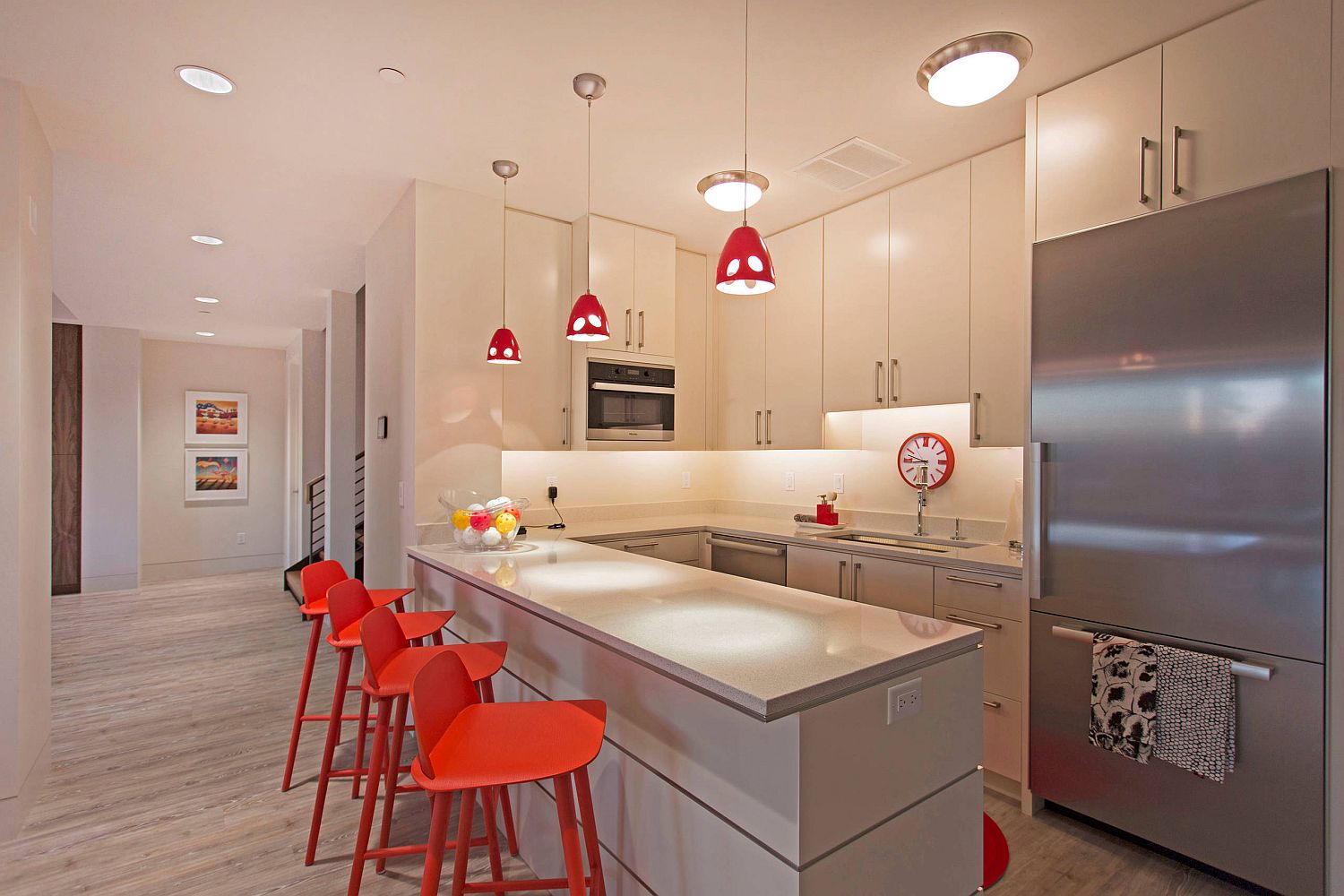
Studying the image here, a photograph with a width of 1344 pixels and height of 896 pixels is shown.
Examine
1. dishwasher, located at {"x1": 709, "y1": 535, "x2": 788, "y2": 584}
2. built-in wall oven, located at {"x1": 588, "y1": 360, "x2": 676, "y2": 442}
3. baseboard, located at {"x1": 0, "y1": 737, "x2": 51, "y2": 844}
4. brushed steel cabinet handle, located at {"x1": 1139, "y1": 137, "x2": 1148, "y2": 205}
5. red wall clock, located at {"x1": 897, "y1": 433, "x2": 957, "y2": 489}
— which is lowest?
baseboard, located at {"x1": 0, "y1": 737, "x2": 51, "y2": 844}

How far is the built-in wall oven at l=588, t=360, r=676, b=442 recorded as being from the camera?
3.87 meters

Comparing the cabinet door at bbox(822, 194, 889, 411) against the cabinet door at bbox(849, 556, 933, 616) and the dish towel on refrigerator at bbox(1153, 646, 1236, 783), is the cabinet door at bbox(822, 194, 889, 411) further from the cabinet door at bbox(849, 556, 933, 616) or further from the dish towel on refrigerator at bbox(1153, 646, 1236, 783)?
the dish towel on refrigerator at bbox(1153, 646, 1236, 783)

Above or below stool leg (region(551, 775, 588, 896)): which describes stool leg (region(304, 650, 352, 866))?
below

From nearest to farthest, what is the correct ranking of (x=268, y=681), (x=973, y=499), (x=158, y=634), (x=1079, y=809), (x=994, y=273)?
(x=1079, y=809) → (x=994, y=273) → (x=973, y=499) → (x=268, y=681) → (x=158, y=634)

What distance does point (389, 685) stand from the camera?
1.92 metres

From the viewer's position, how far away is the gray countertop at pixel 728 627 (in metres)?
1.31

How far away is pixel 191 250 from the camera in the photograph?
4.46 m

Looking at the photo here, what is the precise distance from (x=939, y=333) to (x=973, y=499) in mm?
910

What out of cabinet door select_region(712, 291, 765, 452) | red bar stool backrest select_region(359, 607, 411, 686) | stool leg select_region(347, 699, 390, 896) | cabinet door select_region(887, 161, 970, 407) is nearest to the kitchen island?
red bar stool backrest select_region(359, 607, 411, 686)

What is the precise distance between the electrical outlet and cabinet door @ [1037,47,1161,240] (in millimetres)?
1885

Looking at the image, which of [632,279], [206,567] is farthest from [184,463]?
[632,279]

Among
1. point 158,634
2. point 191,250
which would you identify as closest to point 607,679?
point 191,250

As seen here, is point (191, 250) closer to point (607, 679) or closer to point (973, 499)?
point (607, 679)

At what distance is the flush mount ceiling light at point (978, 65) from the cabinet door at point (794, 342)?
1.63 m
